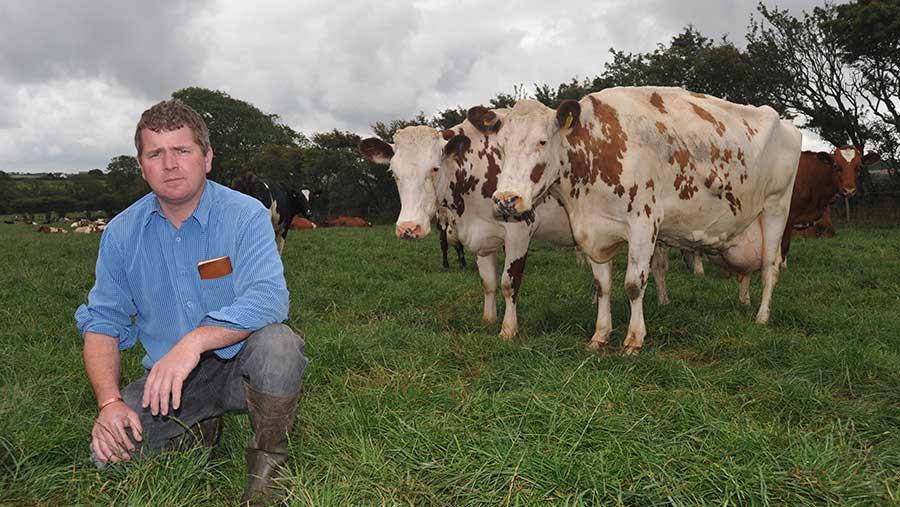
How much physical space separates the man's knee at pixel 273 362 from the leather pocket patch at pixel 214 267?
355 mm

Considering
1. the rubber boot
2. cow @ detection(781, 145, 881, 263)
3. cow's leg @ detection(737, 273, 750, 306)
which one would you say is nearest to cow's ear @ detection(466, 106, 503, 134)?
cow's leg @ detection(737, 273, 750, 306)

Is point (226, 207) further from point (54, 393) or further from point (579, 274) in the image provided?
point (579, 274)

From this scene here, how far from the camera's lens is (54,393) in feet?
10.8

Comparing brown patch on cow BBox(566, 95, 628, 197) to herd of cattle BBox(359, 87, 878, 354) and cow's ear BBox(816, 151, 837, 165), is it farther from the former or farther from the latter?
cow's ear BBox(816, 151, 837, 165)

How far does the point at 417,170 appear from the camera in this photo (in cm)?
506

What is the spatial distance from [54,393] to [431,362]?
87.5 inches

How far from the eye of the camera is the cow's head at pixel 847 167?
1098 centimetres

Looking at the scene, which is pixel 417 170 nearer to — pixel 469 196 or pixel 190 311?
pixel 469 196

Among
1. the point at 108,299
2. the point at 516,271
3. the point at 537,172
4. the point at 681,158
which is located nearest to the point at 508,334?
the point at 516,271

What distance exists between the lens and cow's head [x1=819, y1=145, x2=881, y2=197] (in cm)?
1098

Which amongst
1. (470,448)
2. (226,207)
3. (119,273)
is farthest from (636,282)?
(119,273)

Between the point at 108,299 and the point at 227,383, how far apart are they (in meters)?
0.59

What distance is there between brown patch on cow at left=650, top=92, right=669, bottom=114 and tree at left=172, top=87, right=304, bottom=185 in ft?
133

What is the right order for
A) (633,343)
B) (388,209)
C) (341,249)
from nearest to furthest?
(633,343) < (341,249) < (388,209)
